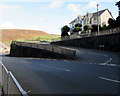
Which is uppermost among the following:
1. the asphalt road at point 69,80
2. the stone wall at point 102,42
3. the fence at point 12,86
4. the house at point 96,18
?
the house at point 96,18

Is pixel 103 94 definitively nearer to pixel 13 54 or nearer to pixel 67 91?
→ pixel 67 91

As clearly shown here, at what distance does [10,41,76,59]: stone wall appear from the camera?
36.0 meters

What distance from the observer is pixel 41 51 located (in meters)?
44.6

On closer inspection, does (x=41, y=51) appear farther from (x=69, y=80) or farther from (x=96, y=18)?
(x=96, y=18)

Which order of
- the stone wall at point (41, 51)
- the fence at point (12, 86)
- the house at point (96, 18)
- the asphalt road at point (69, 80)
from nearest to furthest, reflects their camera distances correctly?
the fence at point (12, 86) → the asphalt road at point (69, 80) → the stone wall at point (41, 51) → the house at point (96, 18)

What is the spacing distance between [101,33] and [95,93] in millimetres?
39836

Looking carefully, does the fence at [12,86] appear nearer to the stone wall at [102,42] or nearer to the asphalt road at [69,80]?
the asphalt road at [69,80]

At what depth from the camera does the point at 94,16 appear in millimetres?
96938

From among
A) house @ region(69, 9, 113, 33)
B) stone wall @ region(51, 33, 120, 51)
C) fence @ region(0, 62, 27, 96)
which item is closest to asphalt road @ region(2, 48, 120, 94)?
fence @ region(0, 62, 27, 96)

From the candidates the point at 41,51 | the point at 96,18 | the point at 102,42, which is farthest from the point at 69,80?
the point at 96,18

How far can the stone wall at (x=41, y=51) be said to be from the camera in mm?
36037

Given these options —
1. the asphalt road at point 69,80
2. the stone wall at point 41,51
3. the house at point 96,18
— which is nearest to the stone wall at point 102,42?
the stone wall at point 41,51

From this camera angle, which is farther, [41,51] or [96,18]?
[96,18]

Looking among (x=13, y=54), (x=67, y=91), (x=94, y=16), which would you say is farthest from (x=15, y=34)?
(x=67, y=91)
